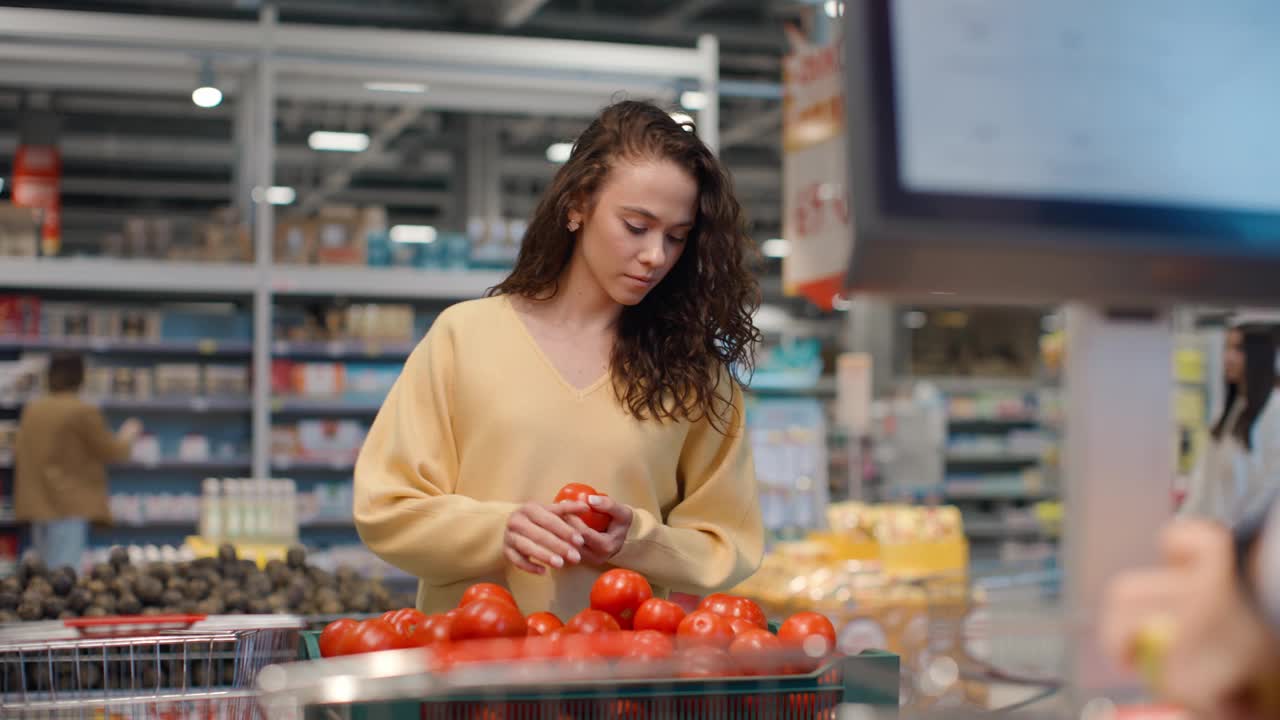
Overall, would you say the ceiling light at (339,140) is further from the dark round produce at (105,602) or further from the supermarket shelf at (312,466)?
the dark round produce at (105,602)

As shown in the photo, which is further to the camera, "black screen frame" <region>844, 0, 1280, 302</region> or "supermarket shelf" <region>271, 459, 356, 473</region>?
"supermarket shelf" <region>271, 459, 356, 473</region>

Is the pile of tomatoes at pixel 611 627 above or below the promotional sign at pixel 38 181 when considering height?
below

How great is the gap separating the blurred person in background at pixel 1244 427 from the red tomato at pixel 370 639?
15.9ft

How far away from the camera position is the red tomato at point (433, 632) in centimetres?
159

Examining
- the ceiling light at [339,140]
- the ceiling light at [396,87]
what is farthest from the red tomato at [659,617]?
the ceiling light at [339,140]

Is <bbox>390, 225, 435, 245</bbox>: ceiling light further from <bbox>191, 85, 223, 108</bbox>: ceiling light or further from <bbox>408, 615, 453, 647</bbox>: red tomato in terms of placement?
<bbox>408, 615, 453, 647</bbox>: red tomato

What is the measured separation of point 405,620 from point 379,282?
6222 millimetres

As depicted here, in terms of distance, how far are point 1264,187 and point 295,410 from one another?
777cm

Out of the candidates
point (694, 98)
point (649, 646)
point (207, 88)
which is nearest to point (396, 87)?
point (207, 88)

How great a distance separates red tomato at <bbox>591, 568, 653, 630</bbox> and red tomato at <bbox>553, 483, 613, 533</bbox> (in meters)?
0.11

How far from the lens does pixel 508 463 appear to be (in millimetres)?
1977

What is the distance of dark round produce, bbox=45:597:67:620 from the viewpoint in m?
2.85

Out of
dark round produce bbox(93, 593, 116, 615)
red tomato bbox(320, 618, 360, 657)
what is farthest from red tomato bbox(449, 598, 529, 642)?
dark round produce bbox(93, 593, 116, 615)

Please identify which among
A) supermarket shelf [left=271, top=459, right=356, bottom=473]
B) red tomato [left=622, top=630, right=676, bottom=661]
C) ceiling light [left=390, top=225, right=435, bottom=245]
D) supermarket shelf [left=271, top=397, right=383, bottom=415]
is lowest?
red tomato [left=622, top=630, right=676, bottom=661]
